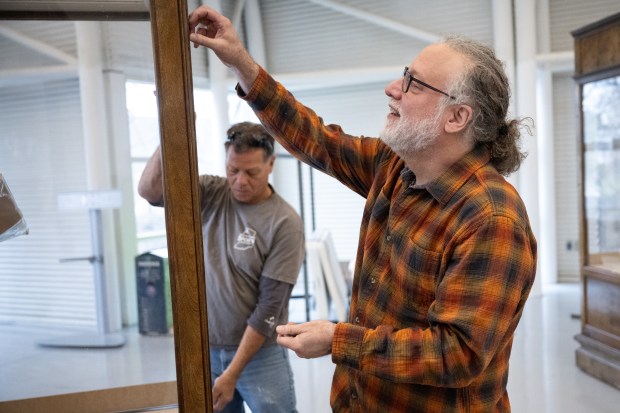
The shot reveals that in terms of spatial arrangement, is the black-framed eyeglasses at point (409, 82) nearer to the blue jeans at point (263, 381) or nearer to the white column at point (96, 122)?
the white column at point (96, 122)

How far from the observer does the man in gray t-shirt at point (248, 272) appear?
1.92 meters

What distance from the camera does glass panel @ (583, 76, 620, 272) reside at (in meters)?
3.94

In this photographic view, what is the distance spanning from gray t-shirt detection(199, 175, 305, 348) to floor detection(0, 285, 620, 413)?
37 centimetres

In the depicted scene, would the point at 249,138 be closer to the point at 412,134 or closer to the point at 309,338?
the point at 412,134

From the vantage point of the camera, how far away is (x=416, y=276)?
3.89 ft

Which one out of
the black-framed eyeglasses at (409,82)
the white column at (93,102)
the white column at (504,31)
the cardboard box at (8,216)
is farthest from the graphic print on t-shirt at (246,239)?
the white column at (504,31)

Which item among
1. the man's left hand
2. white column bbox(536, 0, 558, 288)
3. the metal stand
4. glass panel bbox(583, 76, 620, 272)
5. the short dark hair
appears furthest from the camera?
white column bbox(536, 0, 558, 288)

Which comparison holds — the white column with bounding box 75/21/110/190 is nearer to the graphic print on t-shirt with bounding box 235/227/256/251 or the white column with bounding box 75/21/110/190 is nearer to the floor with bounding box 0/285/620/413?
the graphic print on t-shirt with bounding box 235/227/256/251

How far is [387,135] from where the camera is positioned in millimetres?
1281

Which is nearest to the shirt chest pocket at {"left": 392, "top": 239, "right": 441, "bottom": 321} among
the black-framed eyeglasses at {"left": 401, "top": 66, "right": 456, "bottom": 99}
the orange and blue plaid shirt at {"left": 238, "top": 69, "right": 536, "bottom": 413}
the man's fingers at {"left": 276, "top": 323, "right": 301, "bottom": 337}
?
the orange and blue plaid shirt at {"left": 238, "top": 69, "right": 536, "bottom": 413}

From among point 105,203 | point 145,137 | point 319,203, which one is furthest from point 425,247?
point 319,203

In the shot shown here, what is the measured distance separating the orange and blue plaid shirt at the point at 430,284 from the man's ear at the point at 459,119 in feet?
0.23

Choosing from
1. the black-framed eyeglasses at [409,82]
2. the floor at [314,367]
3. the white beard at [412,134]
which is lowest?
the floor at [314,367]

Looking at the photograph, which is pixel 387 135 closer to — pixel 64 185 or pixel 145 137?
pixel 145 137
